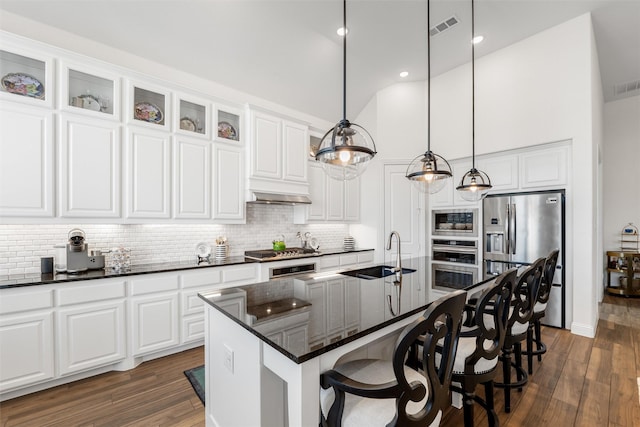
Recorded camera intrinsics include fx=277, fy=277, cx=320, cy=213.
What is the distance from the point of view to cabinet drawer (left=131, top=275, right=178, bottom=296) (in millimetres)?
2615

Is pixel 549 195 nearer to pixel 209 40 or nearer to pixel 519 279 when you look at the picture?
pixel 519 279

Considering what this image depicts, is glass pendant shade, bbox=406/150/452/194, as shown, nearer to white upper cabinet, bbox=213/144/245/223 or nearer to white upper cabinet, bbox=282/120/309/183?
white upper cabinet, bbox=282/120/309/183

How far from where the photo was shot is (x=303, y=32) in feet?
11.5

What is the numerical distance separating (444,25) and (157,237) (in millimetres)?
4397

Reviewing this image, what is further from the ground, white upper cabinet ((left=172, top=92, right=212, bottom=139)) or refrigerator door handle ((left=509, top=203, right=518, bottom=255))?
white upper cabinet ((left=172, top=92, right=212, bottom=139))

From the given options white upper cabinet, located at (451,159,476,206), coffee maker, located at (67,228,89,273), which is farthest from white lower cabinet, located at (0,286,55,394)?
white upper cabinet, located at (451,159,476,206)

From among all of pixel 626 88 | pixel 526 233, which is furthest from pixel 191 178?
pixel 626 88

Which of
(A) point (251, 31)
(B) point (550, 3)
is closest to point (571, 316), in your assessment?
(B) point (550, 3)

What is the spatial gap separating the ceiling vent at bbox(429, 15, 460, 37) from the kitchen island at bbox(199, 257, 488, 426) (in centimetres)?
336

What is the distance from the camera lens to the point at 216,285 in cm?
314

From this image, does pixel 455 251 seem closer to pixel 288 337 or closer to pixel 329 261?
pixel 329 261

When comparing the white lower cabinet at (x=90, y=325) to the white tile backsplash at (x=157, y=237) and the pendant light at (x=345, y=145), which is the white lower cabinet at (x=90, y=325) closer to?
the white tile backsplash at (x=157, y=237)

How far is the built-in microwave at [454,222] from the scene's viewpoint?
14.3ft

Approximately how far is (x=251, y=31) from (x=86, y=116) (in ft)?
6.58
